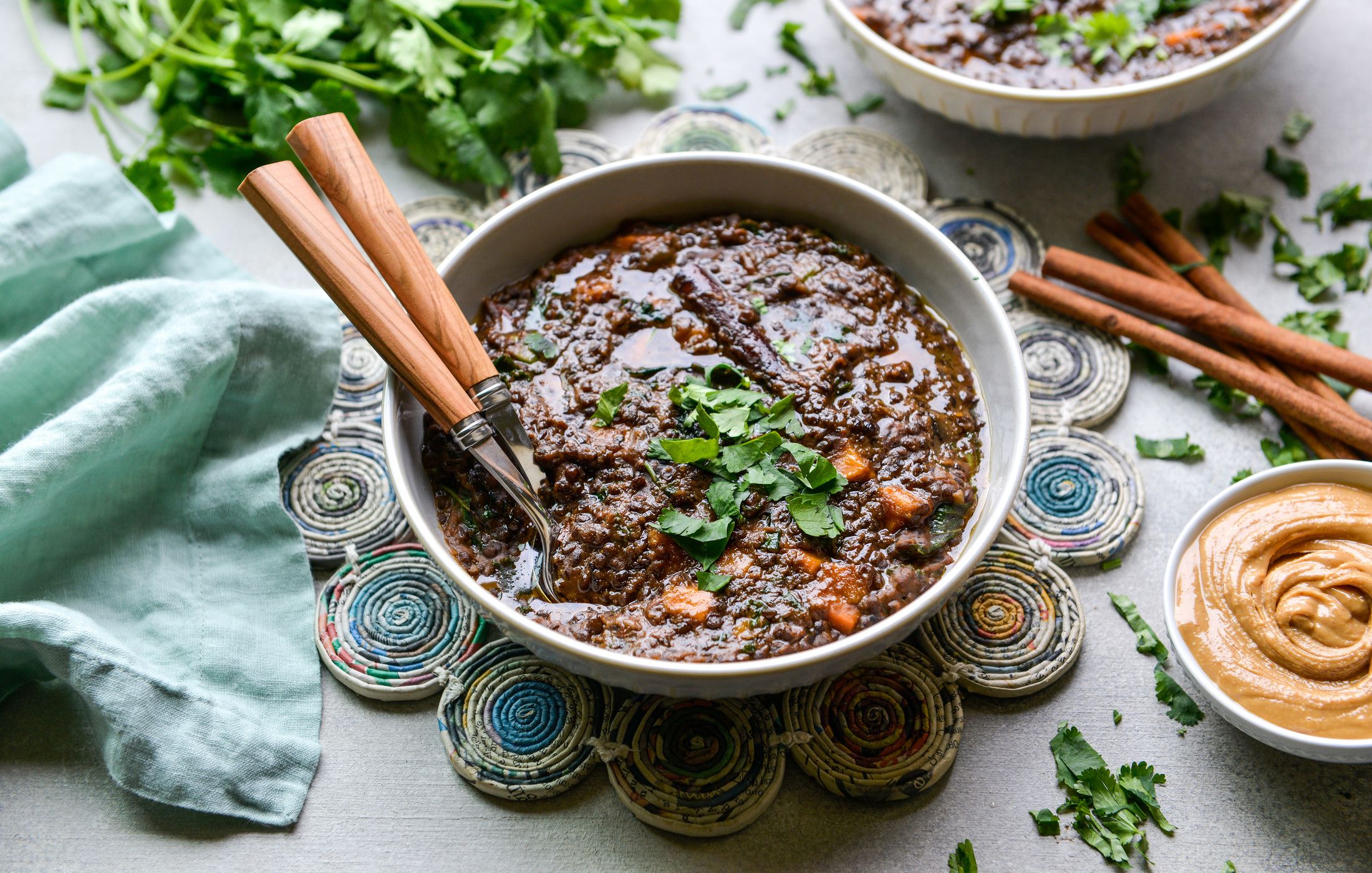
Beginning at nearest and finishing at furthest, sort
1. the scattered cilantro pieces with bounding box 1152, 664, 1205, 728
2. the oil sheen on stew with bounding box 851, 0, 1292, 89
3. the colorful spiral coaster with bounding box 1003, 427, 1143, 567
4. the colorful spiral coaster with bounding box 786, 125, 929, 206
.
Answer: the scattered cilantro pieces with bounding box 1152, 664, 1205, 728, the colorful spiral coaster with bounding box 1003, 427, 1143, 567, the oil sheen on stew with bounding box 851, 0, 1292, 89, the colorful spiral coaster with bounding box 786, 125, 929, 206

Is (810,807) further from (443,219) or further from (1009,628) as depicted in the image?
(443,219)

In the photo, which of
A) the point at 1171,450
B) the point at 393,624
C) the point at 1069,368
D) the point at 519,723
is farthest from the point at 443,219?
the point at 1171,450

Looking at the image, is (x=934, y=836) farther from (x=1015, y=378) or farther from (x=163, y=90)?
(x=163, y=90)

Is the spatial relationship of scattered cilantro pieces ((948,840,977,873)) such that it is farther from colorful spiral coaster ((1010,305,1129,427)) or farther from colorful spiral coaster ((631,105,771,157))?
colorful spiral coaster ((631,105,771,157))

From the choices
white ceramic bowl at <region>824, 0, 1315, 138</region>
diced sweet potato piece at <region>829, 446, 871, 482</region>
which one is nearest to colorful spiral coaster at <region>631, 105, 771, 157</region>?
white ceramic bowl at <region>824, 0, 1315, 138</region>

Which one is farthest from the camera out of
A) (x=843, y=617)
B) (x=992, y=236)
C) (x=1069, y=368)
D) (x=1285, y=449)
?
(x=992, y=236)

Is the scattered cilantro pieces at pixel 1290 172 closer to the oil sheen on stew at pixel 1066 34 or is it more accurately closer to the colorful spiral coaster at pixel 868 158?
the oil sheen on stew at pixel 1066 34
